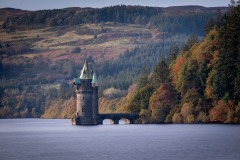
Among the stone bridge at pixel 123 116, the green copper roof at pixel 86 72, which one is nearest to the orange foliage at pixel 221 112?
the stone bridge at pixel 123 116

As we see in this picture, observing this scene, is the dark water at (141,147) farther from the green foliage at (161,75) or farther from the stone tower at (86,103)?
the green foliage at (161,75)

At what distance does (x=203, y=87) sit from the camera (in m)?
153

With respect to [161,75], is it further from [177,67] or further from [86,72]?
[86,72]

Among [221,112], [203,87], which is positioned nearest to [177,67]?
[203,87]

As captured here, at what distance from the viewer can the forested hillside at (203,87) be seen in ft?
468

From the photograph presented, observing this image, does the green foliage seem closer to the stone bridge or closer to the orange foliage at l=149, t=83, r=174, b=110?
the orange foliage at l=149, t=83, r=174, b=110

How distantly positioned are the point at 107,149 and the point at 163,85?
68777mm

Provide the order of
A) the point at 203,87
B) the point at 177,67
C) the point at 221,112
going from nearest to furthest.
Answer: the point at 221,112
the point at 203,87
the point at 177,67

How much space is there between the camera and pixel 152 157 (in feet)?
272

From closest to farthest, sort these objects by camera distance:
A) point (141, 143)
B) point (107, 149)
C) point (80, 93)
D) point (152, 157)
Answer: point (152, 157) < point (107, 149) < point (141, 143) < point (80, 93)

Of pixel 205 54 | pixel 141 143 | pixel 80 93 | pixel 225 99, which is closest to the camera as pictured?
pixel 141 143

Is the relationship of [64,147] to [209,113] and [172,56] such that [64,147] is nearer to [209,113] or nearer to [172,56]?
[209,113]

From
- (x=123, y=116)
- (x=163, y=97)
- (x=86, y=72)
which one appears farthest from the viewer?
(x=86, y=72)

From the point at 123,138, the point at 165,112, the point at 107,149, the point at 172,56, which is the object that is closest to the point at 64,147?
the point at 107,149
